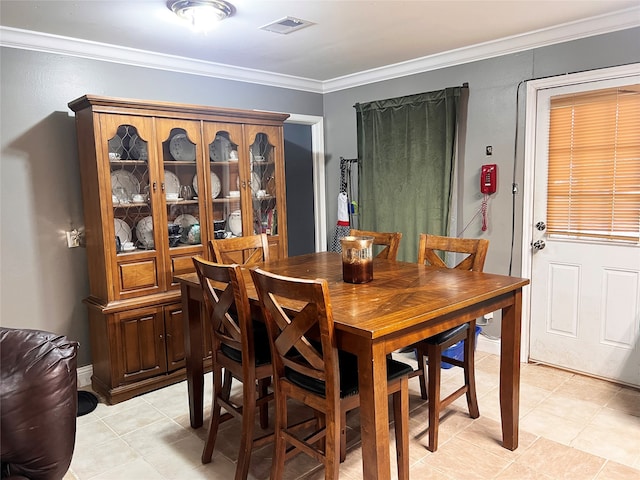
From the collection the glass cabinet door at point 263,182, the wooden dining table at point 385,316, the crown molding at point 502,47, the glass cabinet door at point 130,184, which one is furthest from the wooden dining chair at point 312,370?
the crown molding at point 502,47

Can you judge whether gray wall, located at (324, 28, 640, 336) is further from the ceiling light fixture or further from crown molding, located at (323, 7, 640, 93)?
the ceiling light fixture

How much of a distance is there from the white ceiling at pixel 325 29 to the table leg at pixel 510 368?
1742 mm

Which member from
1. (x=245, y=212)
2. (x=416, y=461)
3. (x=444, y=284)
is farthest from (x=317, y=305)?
(x=245, y=212)

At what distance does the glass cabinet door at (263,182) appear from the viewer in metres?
3.74

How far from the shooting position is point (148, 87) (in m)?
3.55

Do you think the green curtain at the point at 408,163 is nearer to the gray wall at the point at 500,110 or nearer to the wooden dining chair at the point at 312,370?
the gray wall at the point at 500,110

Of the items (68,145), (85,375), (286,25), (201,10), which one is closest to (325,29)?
(286,25)

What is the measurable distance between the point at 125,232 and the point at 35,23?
1335 mm

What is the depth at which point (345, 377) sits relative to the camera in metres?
1.93

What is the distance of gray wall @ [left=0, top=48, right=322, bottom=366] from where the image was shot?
9.78ft

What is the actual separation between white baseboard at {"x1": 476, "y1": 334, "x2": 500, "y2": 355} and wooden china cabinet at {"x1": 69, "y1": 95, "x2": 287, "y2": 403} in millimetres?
2166

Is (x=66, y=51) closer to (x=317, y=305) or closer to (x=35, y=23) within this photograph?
(x=35, y=23)

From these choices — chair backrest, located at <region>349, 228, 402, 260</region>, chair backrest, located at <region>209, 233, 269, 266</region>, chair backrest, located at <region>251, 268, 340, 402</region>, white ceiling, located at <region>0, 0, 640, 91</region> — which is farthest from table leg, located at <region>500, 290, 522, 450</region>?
white ceiling, located at <region>0, 0, 640, 91</region>

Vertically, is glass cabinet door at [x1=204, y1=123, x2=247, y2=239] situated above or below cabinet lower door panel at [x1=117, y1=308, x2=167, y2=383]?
above
